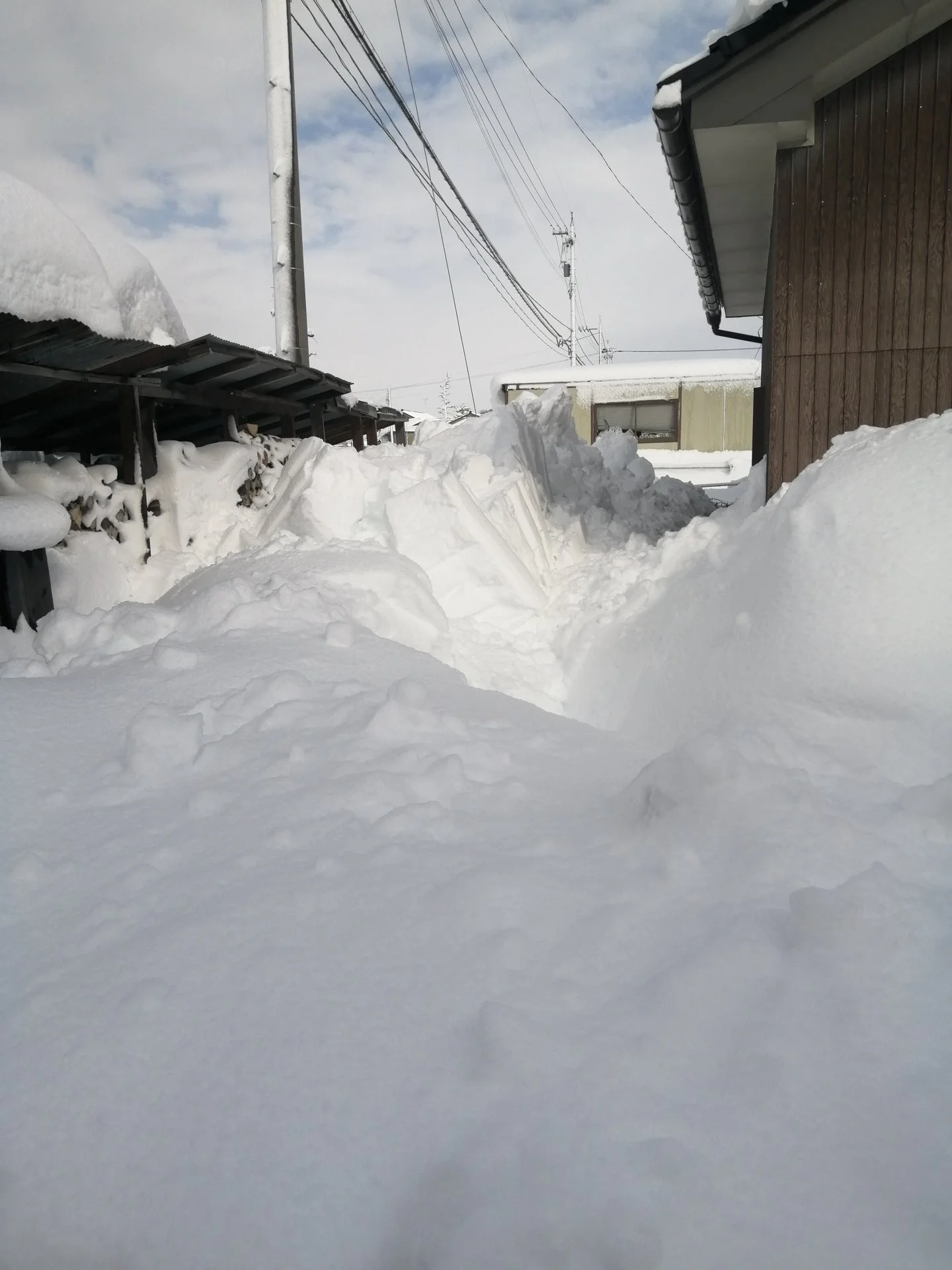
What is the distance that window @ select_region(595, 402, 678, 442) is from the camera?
2083cm

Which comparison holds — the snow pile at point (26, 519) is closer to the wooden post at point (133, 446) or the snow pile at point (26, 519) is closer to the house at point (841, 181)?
the wooden post at point (133, 446)

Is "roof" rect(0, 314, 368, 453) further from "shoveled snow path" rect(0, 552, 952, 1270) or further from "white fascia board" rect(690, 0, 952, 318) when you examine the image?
"white fascia board" rect(690, 0, 952, 318)

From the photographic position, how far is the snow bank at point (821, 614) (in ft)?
10.5

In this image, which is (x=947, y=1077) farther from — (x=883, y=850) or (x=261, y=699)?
(x=261, y=699)

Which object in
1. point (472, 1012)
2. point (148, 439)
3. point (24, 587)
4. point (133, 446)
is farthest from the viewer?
point (148, 439)

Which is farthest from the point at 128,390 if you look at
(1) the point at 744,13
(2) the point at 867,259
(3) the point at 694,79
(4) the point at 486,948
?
(4) the point at 486,948

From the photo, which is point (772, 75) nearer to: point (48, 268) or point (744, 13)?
point (744, 13)

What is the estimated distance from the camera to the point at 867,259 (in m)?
5.14

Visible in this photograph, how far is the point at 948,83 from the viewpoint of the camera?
4.78m

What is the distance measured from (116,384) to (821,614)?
17.1ft

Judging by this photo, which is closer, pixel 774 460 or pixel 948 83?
pixel 948 83

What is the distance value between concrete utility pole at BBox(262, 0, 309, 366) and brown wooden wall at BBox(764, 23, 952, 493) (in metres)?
7.13

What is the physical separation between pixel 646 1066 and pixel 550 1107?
0.19 meters

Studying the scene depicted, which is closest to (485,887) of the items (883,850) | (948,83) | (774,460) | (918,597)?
(883,850)
